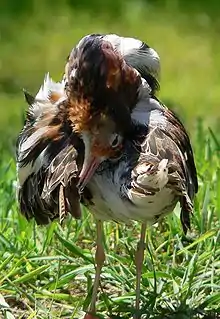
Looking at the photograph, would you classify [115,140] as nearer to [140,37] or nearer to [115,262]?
[115,262]

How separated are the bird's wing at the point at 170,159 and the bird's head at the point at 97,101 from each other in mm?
79

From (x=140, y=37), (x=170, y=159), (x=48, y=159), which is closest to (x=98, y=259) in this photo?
(x=48, y=159)

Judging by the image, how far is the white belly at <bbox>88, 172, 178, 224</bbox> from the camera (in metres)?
2.53

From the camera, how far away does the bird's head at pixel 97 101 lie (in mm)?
2555

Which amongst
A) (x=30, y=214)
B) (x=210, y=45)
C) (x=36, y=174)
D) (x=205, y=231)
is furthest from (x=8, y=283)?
(x=210, y=45)

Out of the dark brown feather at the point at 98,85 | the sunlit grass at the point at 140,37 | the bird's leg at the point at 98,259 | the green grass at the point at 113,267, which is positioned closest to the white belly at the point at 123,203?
the dark brown feather at the point at 98,85

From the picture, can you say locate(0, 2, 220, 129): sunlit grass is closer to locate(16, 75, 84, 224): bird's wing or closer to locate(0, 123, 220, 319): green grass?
locate(0, 123, 220, 319): green grass

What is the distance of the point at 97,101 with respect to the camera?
2.55 metres

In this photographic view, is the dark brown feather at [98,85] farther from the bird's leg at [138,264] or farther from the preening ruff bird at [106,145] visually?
the bird's leg at [138,264]

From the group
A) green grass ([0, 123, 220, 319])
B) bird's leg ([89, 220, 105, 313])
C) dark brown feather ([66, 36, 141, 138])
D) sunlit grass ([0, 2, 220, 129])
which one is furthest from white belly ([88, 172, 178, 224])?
sunlit grass ([0, 2, 220, 129])

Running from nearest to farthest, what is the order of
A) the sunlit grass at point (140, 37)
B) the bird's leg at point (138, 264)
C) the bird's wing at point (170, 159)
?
the bird's wing at point (170, 159), the bird's leg at point (138, 264), the sunlit grass at point (140, 37)

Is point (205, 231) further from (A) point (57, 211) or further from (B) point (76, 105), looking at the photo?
(B) point (76, 105)

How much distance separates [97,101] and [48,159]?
29 centimetres

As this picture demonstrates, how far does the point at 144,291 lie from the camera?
309cm
